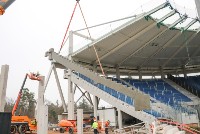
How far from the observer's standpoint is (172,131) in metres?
15.0

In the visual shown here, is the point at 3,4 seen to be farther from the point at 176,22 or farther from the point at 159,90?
the point at 159,90

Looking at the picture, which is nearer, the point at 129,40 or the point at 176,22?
the point at 176,22

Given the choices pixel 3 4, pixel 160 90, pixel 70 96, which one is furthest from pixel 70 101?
pixel 3 4

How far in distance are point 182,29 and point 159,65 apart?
1199 cm

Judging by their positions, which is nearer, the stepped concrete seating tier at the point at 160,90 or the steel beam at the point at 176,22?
the steel beam at the point at 176,22

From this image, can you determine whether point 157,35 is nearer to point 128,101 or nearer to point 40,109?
point 128,101

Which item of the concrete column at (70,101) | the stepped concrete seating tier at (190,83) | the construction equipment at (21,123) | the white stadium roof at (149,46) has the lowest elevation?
the construction equipment at (21,123)

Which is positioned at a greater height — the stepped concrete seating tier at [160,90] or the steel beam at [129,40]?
the steel beam at [129,40]

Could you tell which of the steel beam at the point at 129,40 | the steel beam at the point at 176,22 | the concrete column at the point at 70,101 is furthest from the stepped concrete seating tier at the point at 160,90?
the concrete column at the point at 70,101

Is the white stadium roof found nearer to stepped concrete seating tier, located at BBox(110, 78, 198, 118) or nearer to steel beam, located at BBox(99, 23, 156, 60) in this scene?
steel beam, located at BBox(99, 23, 156, 60)

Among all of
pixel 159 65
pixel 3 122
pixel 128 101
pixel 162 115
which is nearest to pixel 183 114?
pixel 162 115

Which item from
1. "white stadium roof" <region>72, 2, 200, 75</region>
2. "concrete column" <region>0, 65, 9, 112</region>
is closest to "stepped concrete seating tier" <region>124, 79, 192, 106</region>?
"white stadium roof" <region>72, 2, 200, 75</region>

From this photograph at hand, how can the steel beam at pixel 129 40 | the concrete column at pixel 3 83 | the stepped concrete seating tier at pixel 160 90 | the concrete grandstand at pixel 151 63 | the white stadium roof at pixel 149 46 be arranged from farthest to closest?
the stepped concrete seating tier at pixel 160 90
the steel beam at pixel 129 40
the white stadium roof at pixel 149 46
the concrete grandstand at pixel 151 63
the concrete column at pixel 3 83

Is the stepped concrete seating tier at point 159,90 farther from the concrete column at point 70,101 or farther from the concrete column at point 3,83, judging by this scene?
the concrete column at point 3,83
